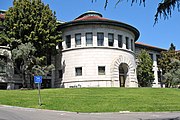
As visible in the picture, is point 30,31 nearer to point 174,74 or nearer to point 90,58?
point 90,58

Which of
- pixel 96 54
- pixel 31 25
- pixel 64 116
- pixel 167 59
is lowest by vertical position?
pixel 64 116

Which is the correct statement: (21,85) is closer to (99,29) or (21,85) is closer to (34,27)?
(34,27)

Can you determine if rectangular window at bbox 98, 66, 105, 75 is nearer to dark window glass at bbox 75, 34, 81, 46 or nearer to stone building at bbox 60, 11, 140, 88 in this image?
stone building at bbox 60, 11, 140, 88

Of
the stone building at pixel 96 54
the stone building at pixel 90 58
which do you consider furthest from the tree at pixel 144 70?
the stone building at pixel 96 54

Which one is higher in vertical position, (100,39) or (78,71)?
(100,39)

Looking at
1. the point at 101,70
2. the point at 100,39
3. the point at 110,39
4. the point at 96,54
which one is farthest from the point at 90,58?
the point at 110,39

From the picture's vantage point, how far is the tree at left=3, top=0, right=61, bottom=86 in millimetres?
32562

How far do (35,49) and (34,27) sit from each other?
9.59 ft

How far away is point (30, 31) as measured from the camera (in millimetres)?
33531

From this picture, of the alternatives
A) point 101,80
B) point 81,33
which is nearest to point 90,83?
point 101,80

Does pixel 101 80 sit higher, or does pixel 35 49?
pixel 35 49

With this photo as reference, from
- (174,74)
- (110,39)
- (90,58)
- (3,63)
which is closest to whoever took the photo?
(3,63)

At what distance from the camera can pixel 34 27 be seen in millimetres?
33562

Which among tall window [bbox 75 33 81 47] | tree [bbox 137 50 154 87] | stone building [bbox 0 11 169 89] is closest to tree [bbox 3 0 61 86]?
stone building [bbox 0 11 169 89]
